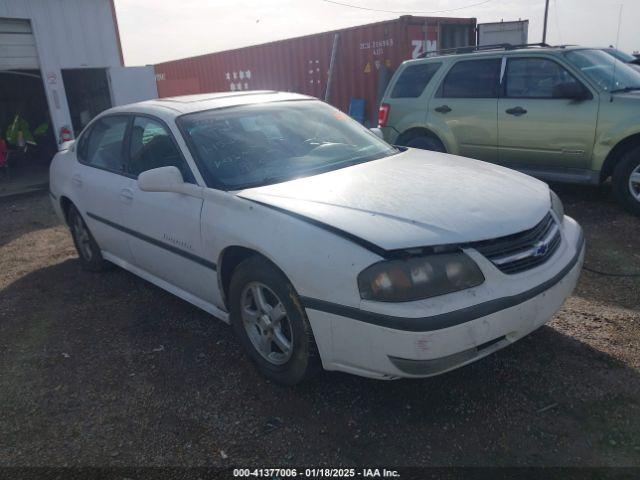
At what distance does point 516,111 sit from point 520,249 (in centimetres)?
413

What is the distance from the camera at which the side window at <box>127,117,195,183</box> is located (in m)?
3.44

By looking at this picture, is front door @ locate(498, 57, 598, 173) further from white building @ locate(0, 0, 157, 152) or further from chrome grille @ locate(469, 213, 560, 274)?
white building @ locate(0, 0, 157, 152)

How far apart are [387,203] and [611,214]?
4084 millimetres

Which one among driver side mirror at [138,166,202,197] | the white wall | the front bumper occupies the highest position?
the white wall

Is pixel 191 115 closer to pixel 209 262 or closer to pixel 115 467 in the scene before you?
pixel 209 262

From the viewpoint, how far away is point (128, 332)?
3783mm

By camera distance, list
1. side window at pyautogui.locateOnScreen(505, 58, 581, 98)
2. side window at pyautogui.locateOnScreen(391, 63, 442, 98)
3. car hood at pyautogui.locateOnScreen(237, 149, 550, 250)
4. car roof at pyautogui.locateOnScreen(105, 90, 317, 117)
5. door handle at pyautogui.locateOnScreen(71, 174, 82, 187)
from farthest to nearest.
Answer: side window at pyautogui.locateOnScreen(391, 63, 442, 98) < side window at pyautogui.locateOnScreen(505, 58, 581, 98) < door handle at pyautogui.locateOnScreen(71, 174, 82, 187) < car roof at pyautogui.locateOnScreen(105, 90, 317, 117) < car hood at pyautogui.locateOnScreen(237, 149, 550, 250)

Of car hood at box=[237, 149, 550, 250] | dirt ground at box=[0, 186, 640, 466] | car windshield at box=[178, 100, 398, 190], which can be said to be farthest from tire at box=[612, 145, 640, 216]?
car windshield at box=[178, 100, 398, 190]

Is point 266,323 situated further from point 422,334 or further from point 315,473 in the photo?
point 422,334

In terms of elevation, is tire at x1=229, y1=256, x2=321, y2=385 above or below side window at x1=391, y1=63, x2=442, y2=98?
below

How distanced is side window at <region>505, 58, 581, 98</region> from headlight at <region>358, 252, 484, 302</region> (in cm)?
432

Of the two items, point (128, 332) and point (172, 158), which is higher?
point (172, 158)

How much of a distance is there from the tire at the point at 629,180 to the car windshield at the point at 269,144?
2.93 meters

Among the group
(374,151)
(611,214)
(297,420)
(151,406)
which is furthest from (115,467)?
(611,214)
